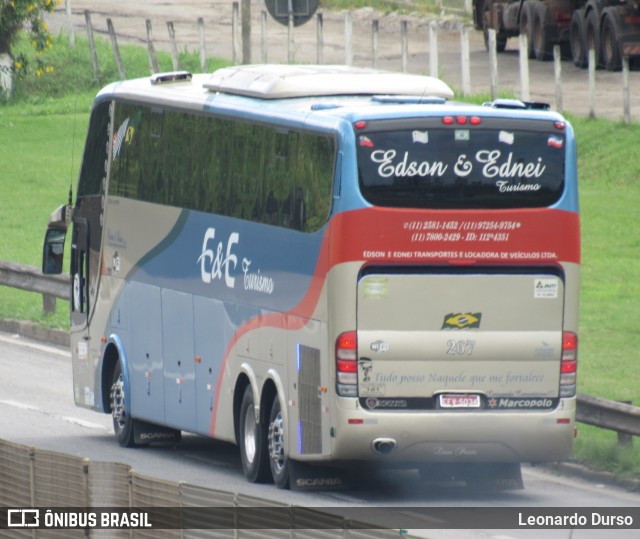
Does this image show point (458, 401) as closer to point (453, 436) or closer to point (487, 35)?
point (453, 436)

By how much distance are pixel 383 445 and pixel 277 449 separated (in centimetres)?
147

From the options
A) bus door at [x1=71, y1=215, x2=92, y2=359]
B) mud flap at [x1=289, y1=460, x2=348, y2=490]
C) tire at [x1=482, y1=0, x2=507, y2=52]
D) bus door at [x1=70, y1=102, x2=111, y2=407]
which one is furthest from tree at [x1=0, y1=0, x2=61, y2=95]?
mud flap at [x1=289, y1=460, x2=348, y2=490]

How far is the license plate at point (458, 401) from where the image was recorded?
16000 mm

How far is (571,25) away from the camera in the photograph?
4588 cm

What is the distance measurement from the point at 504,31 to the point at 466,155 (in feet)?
117

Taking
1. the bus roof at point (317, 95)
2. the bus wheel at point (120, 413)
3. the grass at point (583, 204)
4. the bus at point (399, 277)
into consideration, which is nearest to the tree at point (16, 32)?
the grass at point (583, 204)

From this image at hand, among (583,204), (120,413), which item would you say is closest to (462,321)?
(120,413)

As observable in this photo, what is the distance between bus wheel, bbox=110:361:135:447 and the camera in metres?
20.4

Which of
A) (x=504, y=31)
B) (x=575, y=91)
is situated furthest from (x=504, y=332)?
(x=504, y=31)

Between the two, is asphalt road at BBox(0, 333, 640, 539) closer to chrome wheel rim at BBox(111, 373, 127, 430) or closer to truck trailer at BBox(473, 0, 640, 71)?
chrome wheel rim at BBox(111, 373, 127, 430)

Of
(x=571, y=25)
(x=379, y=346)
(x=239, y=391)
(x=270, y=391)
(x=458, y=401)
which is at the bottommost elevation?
(x=571, y=25)

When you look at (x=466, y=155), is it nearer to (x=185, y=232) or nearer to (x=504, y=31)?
(x=185, y=232)

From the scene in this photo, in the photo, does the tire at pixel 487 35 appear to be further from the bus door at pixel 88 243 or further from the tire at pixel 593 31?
the bus door at pixel 88 243

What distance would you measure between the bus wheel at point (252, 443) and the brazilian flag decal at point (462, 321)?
2.27 m
